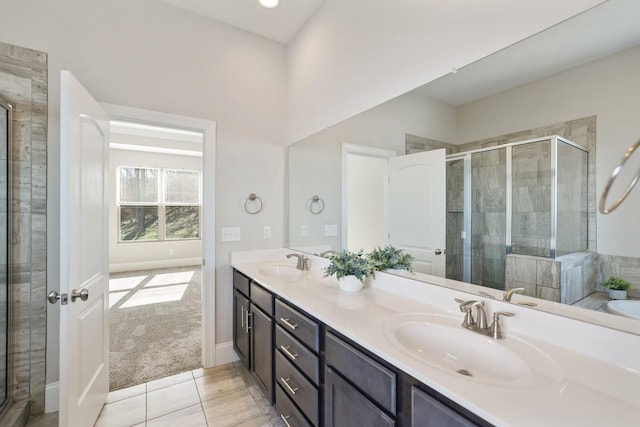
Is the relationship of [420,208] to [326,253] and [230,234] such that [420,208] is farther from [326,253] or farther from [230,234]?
[230,234]

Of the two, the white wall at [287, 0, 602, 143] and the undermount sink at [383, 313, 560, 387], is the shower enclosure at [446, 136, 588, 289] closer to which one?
the undermount sink at [383, 313, 560, 387]

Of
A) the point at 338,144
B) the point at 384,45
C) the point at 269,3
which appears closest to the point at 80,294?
the point at 338,144

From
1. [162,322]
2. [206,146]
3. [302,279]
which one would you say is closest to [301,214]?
[302,279]

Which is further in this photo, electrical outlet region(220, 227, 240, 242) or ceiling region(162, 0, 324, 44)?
electrical outlet region(220, 227, 240, 242)

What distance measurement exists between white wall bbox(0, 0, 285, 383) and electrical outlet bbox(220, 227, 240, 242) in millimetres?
45

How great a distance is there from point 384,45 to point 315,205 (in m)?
1.31

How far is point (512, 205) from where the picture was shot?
3.86 ft

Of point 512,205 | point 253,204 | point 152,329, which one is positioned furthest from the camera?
point 152,329

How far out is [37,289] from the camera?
1.85m

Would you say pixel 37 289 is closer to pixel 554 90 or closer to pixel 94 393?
pixel 94 393

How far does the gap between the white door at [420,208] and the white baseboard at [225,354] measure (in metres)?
1.77

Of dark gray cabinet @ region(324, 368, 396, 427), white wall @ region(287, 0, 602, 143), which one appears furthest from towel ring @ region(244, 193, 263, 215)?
dark gray cabinet @ region(324, 368, 396, 427)

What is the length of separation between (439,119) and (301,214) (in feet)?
4.89

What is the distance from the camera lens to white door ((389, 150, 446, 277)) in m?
1.49
